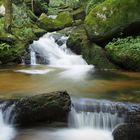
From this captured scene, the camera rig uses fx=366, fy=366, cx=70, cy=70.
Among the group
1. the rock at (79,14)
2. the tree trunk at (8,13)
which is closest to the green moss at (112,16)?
the tree trunk at (8,13)

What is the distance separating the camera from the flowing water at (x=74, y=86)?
786 cm

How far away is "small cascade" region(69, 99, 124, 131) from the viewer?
786cm

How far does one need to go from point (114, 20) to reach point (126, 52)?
4.58 ft

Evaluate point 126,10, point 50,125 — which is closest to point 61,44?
point 126,10

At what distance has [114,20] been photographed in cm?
1306

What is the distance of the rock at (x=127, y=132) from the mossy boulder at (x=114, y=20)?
6209 mm

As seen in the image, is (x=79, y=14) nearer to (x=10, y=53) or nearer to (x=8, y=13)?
(x=8, y=13)

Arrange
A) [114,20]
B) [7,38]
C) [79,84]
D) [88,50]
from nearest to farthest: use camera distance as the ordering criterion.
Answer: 1. [79,84]
2. [114,20]
3. [88,50]
4. [7,38]

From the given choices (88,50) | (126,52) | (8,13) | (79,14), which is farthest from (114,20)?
(79,14)

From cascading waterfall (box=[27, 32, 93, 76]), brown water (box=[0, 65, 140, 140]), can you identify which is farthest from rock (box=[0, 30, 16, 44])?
brown water (box=[0, 65, 140, 140])

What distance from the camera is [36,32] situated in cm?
1678

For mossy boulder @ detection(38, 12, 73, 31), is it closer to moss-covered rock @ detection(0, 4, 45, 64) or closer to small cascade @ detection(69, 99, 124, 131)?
moss-covered rock @ detection(0, 4, 45, 64)

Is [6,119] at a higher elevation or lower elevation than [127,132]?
higher

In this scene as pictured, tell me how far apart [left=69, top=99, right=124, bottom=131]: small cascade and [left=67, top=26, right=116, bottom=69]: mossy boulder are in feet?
17.2
